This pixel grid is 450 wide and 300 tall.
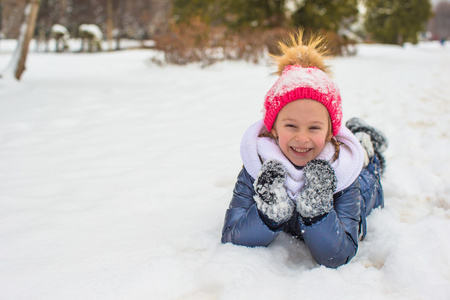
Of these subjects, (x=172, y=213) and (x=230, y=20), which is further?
(x=230, y=20)

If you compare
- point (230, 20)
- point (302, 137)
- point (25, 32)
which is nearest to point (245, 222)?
point (302, 137)

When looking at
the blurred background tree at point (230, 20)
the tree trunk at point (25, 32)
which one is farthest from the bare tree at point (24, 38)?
the blurred background tree at point (230, 20)

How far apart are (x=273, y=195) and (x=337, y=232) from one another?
295 mm

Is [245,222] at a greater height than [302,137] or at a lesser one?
lesser

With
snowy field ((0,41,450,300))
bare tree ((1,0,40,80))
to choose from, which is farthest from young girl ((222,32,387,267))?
bare tree ((1,0,40,80))

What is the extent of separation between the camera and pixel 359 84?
6.36m

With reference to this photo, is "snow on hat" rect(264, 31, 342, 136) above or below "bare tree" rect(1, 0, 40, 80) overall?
below

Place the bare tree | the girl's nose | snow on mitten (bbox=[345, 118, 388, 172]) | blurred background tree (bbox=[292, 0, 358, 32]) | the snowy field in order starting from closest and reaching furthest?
the snowy field → the girl's nose → snow on mitten (bbox=[345, 118, 388, 172]) → the bare tree → blurred background tree (bbox=[292, 0, 358, 32])

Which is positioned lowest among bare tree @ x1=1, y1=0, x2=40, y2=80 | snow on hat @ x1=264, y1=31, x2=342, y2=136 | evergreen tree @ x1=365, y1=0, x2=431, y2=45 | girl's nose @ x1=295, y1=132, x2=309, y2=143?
girl's nose @ x1=295, y1=132, x2=309, y2=143

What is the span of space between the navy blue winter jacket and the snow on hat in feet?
1.00

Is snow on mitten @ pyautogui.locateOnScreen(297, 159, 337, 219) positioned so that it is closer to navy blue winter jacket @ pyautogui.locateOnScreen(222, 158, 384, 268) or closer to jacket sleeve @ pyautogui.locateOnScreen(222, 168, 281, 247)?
navy blue winter jacket @ pyautogui.locateOnScreen(222, 158, 384, 268)

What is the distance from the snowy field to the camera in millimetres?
1322

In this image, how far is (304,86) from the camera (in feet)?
4.75

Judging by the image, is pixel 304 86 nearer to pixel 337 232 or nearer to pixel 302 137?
pixel 302 137
